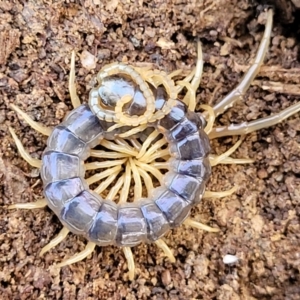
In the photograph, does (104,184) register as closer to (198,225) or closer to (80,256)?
(80,256)

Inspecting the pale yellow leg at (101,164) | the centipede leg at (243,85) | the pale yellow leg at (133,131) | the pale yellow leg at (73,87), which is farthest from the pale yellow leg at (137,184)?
the centipede leg at (243,85)

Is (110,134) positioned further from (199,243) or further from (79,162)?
(199,243)

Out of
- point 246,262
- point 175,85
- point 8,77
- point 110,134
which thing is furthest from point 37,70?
point 246,262

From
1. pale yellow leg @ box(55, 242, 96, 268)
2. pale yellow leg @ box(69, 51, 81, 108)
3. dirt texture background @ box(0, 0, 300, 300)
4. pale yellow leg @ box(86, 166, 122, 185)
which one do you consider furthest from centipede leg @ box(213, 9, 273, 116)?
pale yellow leg @ box(55, 242, 96, 268)

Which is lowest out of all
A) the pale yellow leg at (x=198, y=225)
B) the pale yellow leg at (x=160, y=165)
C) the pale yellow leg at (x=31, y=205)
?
the pale yellow leg at (x=198, y=225)

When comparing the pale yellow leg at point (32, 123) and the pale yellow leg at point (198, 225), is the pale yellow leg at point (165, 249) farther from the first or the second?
the pale yellow leg at point (32, 123)

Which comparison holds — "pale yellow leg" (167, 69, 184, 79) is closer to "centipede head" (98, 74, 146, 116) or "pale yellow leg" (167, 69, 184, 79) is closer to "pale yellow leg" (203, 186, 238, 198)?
"centipede head" (98, 74, 146, 116)
